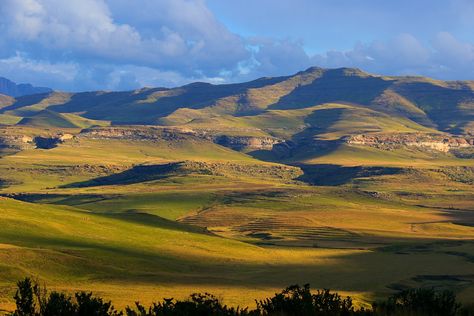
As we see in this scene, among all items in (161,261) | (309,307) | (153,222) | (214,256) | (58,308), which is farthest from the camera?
(153,222)

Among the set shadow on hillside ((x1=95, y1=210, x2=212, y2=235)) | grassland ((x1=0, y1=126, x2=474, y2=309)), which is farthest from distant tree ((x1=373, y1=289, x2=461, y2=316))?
shadow on hillside ((x1=95, y1=210, x2=212, y2=235))

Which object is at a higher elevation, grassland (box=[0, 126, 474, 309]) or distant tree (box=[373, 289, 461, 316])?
distant tree (box=[373, 289, 461, 316])

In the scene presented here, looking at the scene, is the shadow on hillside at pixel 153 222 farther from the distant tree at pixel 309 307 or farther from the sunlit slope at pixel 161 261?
the distant tree at pixel 309 307

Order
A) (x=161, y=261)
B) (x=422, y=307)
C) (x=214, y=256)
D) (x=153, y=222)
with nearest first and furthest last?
1. (x=422, y=307)
2. (x=161, y=261)
3. (x=214, y=256)
4. (x=153, y=222)

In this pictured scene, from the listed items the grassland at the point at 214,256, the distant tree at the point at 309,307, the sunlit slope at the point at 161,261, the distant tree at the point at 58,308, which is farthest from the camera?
the grassland at the point at 214,256

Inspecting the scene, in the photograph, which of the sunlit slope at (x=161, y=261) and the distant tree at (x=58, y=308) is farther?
the sunlit slope at (x=161, y=261)

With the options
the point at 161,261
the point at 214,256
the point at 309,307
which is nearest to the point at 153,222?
the point at 214,256

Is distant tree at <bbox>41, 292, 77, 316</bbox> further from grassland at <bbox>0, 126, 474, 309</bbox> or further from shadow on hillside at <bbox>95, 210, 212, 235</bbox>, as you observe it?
shadow on hillside at <bbox>95, 210, 212, 235</bbox>

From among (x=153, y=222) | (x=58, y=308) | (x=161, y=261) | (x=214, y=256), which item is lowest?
(x=161, y=261)

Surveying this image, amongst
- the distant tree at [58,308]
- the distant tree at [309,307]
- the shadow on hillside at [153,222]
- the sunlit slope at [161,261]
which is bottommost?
the sunlit slope at [161,261]

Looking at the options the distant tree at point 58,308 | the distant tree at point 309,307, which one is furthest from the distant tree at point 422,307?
the distant tree at point 58,308

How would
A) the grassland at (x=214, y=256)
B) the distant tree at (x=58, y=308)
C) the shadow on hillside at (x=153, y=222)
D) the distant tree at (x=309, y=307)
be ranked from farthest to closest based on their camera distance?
the shadow on hillside at (x=153, y=222)
the grassland at (x=214, y=256)
the distant tree at (x=309, y=307)
the distant tree at (x=58, y=308)

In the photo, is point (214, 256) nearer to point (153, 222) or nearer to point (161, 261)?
point (161, 261)

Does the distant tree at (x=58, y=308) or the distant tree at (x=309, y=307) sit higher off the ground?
the distant tree at (x=309, y=307)
